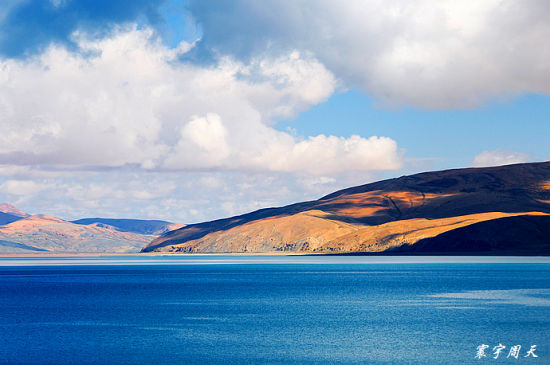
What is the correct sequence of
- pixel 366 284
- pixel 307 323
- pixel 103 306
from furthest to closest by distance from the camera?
pixel 366 284
pixel 103 306
pixel 307 323

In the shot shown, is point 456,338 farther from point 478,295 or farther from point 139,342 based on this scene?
point 478,295

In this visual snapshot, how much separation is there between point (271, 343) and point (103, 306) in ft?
123

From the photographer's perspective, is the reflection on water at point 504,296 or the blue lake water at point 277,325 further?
the reflection on water at point 504,296

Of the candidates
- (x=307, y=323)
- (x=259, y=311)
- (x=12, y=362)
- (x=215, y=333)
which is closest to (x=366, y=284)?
(x=259, y=311)

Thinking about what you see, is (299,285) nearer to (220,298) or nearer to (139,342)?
(220,298)

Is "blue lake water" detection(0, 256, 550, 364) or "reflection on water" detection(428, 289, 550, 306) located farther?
"reflection on water" detection(428, 289, 550, 306)

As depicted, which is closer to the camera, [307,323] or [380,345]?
[380,345]

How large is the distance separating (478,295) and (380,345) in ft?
147

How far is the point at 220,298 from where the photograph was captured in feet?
314

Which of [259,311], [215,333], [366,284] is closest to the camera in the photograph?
[215,333]

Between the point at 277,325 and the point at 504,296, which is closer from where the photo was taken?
the point at 277,325

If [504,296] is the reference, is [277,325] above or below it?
below

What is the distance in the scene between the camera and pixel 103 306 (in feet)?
286

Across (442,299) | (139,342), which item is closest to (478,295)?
(442,299)
